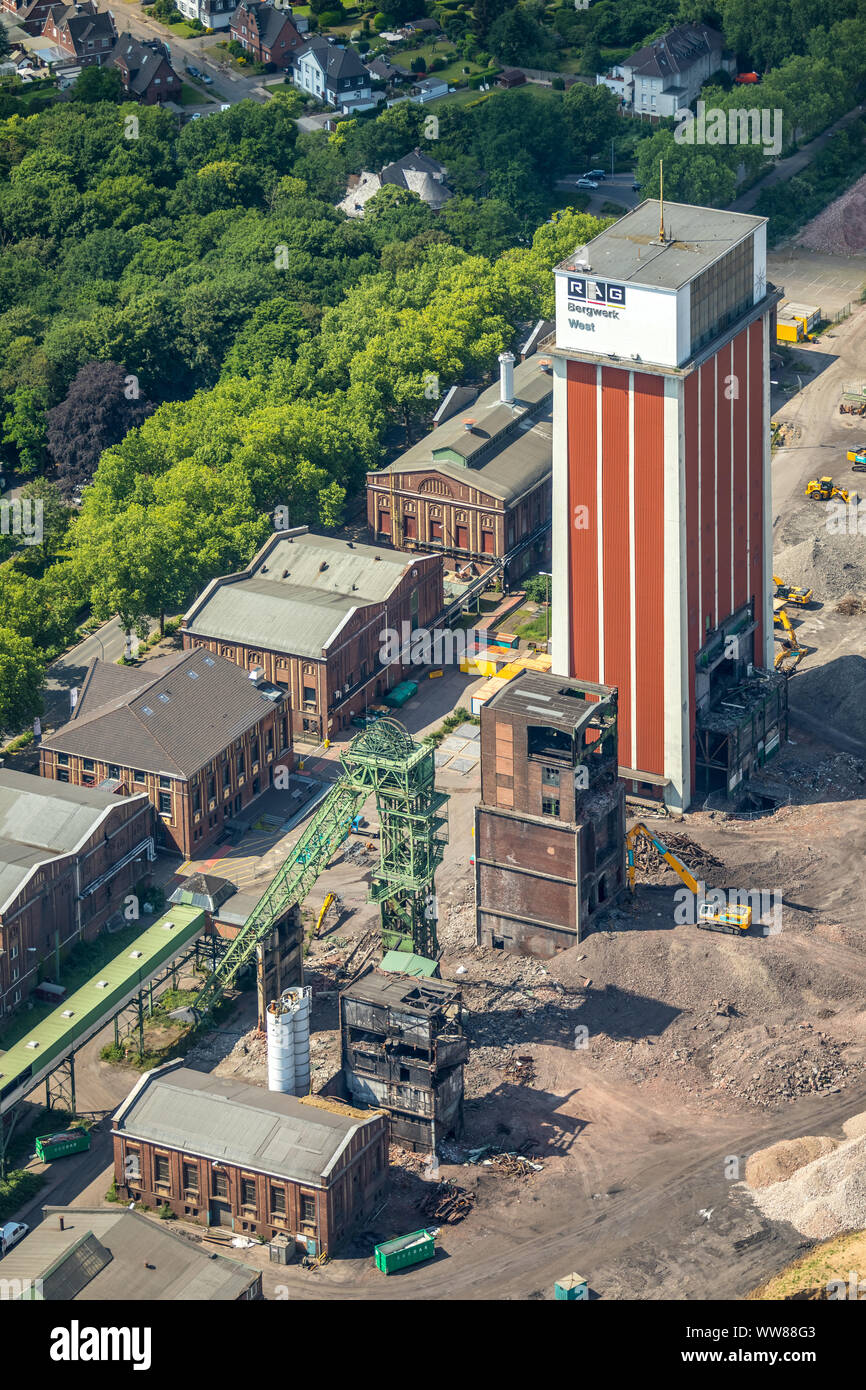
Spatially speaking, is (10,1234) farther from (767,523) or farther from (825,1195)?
(767,523)

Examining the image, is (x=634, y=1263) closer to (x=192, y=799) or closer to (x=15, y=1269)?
(x=15, y=1269)

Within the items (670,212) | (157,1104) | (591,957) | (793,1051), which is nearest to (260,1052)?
(157,1104)

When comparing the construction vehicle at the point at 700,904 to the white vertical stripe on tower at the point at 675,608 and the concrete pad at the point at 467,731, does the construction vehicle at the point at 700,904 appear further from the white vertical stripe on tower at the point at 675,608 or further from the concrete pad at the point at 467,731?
the concrete pad at the point at 467,731

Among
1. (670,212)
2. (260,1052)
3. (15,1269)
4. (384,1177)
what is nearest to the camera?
(15,1269)

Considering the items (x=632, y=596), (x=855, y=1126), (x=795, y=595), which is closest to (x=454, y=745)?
(x=632, y=596)

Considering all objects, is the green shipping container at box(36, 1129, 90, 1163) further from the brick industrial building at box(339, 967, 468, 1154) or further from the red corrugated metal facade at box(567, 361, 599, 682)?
the red corrugated metal facade at box(567, 361, 599, 682)

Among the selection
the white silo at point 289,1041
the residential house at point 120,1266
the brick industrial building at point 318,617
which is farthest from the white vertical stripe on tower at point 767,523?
the residential house at point 120,1266
